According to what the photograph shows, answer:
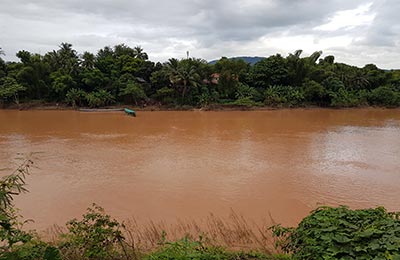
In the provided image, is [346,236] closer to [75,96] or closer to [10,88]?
[75,96]

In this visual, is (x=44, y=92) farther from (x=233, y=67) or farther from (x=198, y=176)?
(x=198, y=176)

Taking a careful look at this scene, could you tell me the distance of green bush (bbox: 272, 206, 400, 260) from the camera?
2396mm

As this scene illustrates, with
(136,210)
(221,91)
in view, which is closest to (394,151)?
(136,210)

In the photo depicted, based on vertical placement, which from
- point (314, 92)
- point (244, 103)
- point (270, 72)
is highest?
point (270, 72)

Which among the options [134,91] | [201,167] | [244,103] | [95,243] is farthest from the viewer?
[244,103]

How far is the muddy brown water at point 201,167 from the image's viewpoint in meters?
5.88

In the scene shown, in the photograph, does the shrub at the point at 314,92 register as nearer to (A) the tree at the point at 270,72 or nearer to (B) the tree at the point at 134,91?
(A) the tree at the point at 270,72

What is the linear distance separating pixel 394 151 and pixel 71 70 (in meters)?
22.6

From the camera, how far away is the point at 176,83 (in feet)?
75.5

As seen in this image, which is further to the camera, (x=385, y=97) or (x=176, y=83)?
(x=385, y=97)

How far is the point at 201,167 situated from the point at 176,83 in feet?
50.0

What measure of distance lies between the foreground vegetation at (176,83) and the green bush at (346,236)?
1983 centimetres

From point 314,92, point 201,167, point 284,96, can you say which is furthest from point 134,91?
point 201,167

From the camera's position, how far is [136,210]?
5.64m
